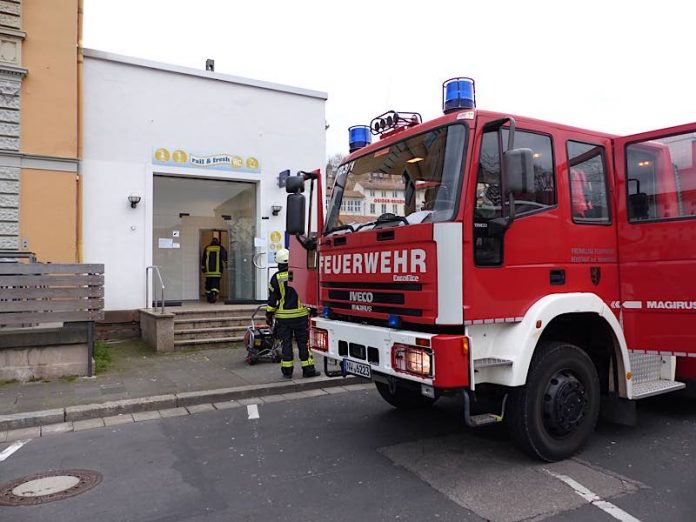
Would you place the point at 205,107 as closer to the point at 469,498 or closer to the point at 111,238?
the point at 111,238

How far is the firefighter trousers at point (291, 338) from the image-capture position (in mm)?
7352

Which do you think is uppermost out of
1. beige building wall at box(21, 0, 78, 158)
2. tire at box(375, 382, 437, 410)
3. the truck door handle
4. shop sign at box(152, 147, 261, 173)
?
beige building wall at box(21, 0, 78, 158)

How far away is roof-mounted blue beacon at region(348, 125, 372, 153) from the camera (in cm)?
573

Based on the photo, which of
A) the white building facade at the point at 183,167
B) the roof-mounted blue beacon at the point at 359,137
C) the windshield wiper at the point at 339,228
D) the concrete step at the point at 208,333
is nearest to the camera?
the windshield wiper at the point at 339,228

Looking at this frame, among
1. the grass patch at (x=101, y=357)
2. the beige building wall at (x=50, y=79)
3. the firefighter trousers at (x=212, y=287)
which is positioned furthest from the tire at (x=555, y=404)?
the firefighter trousers at (x=212, y=287)

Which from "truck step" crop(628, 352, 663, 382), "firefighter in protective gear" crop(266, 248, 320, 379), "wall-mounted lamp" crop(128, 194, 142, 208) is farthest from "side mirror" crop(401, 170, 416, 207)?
"wall-mounted lamp" crop(128, 194, 142, 208)

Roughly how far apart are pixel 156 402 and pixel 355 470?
308cm

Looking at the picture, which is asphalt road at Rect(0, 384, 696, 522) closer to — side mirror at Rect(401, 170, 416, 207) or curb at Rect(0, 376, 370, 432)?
curb at Rect(0, 376, 370, 432)

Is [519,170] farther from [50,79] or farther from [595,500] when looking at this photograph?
[50,79]

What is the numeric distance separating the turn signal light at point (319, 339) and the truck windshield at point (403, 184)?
3.30ft

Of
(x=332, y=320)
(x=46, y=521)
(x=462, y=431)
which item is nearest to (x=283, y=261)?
(x=332, y=320)

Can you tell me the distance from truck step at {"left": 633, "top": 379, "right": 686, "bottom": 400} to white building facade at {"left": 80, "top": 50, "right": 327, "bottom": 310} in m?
8.39

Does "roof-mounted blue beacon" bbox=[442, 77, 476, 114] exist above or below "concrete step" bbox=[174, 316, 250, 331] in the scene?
above

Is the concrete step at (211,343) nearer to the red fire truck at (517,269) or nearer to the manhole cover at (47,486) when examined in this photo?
the red fire truck at (517,269)
